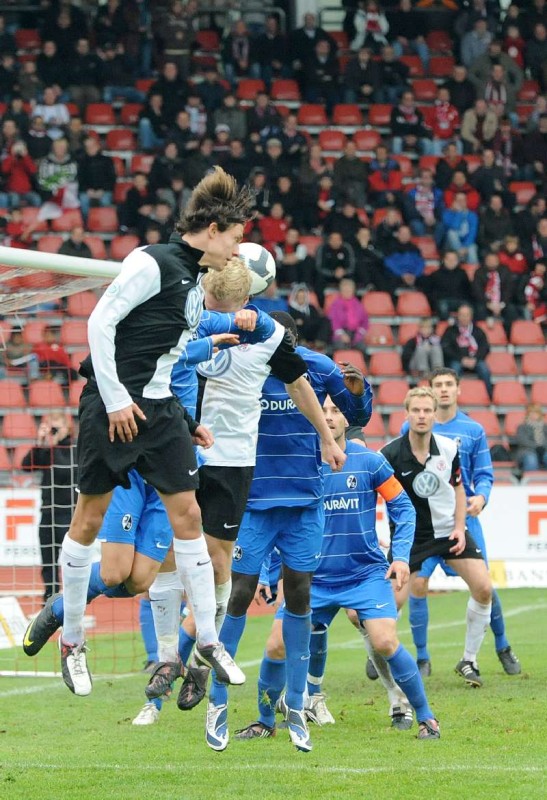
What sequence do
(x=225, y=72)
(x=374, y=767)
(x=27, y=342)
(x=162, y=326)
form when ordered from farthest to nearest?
(x=225, y=72), (x=27, y=342), (x=374, y=767), (x=162, y=326)

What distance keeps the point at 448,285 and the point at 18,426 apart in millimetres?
8311

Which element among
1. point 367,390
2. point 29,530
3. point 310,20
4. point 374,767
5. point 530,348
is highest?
point 367,390

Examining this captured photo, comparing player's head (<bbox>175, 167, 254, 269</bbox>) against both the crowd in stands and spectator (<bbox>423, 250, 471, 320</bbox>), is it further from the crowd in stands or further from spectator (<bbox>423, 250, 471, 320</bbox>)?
spectator (<bbox>423, 250, 471, 320</bbox>)

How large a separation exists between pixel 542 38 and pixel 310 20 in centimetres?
479

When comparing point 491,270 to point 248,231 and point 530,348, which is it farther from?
point 248,231

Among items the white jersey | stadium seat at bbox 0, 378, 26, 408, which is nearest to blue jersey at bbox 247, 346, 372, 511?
the white jersey

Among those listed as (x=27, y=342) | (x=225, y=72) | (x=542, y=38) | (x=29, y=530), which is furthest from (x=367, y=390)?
(x=542, y=38)

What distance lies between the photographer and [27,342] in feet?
45.2

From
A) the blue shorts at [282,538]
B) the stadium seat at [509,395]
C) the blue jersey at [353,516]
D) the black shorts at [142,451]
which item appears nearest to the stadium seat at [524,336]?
the stadium seat at [509,395]

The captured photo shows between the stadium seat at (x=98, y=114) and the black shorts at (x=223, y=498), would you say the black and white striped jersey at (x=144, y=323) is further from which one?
the stadium seat at (x=98, y=114)

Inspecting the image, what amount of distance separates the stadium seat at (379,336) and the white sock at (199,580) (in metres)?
15.0

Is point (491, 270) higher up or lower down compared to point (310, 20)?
lower down

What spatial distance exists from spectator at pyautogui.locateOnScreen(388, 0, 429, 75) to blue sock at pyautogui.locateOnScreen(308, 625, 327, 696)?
1907 centimetres

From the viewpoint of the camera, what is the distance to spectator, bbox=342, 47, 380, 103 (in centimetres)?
2505
